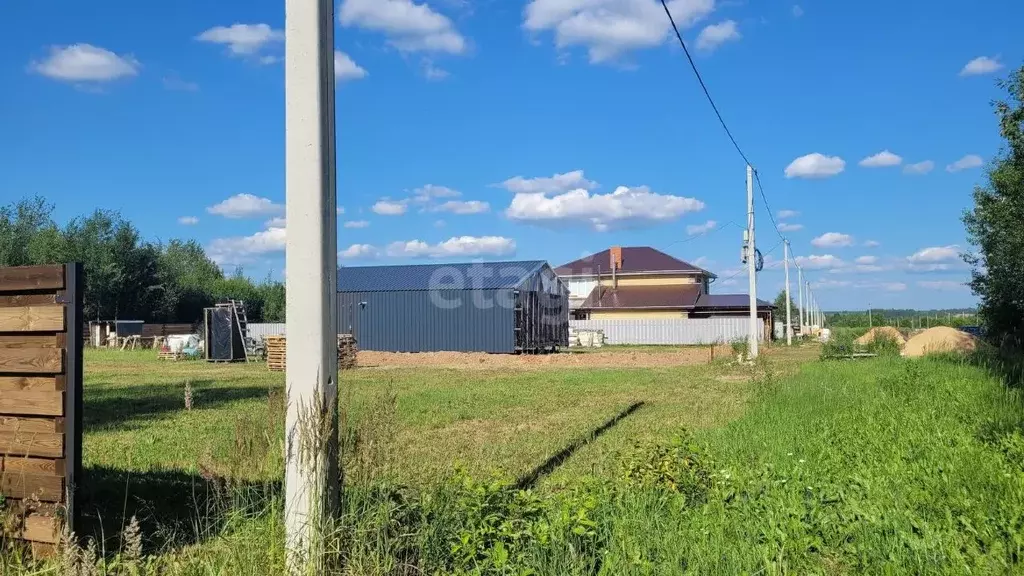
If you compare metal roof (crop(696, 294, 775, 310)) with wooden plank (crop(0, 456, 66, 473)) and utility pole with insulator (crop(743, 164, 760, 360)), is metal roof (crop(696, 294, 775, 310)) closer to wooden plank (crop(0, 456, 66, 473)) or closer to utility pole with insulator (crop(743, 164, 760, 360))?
utility pole with insulator (crop(743, 164, 760, 360))

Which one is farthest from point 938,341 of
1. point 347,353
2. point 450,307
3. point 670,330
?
point 670,330

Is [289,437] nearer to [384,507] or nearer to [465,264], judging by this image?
[384,507]

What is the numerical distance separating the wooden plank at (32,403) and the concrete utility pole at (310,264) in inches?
53.6

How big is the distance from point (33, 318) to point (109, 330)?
48706 mm

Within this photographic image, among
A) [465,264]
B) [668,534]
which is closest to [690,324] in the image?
[465,264]

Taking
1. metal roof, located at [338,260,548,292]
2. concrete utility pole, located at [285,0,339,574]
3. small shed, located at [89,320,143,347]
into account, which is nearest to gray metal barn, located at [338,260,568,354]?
metal roof, located at [338,260,548,292]

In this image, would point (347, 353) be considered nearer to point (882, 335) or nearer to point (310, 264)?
point (882, 335)

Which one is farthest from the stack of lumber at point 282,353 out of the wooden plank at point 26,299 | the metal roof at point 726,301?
the metal roof at point 726,301

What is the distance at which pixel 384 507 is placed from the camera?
377 centimetres

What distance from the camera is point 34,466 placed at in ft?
13.5

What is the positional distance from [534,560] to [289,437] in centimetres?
130

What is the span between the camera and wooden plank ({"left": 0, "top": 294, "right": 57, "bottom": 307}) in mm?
4188

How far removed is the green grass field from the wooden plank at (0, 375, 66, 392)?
0.86 metres

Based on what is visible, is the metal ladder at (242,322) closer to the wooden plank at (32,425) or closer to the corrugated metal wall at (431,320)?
the corrugated metal wall at (431,320)
